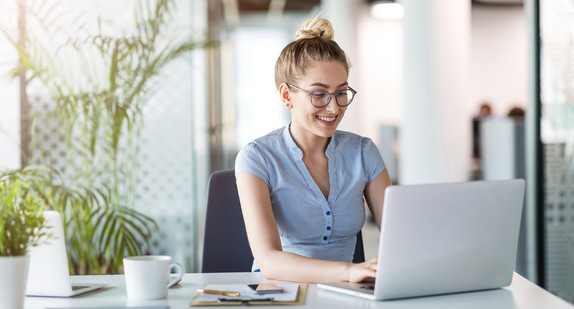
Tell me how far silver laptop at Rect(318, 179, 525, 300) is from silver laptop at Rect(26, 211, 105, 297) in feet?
1.88

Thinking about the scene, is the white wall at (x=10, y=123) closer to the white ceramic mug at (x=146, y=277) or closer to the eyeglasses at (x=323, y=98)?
the eyeglasses at (x=323, y=98)

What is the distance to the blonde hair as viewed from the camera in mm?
1850

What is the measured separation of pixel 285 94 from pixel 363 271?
2.28 ft

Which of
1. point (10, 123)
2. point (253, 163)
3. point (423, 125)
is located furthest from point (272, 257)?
point (423, 125)

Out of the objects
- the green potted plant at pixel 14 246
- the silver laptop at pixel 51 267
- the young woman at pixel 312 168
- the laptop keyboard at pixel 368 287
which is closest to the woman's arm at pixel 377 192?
the young woman at pixel 312 168

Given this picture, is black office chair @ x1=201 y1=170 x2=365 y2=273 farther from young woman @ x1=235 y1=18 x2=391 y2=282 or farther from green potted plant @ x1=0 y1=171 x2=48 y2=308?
green potted plant @ x1=0 y1=171 x2=48 y2=308

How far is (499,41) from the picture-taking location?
36.7 feet

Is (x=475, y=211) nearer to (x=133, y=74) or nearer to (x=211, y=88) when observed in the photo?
(x=133, y=74)

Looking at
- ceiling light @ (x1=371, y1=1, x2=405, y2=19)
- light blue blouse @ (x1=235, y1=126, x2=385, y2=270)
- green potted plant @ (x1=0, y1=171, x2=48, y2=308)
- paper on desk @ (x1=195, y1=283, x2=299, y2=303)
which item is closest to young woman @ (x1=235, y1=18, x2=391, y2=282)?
light blue blouse @ (x1=235, y1=126, x2=385, y2=270)

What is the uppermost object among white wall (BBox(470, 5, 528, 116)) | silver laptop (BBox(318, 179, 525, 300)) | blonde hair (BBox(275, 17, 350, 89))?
white wall (BBox(470, 5, 528, 116))

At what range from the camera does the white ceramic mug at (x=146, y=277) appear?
1.33 metres

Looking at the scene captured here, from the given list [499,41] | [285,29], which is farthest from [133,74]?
[285,29]

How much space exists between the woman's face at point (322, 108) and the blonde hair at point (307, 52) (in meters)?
0.02

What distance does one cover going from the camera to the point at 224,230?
1986 mm
